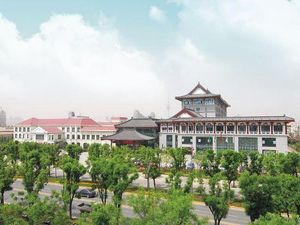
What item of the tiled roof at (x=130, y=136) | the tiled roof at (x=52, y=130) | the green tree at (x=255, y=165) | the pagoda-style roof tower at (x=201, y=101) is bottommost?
the green tree at (x=255, y=165)

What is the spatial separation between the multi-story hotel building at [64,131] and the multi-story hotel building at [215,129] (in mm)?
25050

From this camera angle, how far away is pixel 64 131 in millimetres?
108188

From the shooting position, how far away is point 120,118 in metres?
128

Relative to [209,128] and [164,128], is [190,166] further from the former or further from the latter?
[164,128]

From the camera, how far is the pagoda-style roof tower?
85062 millimetres

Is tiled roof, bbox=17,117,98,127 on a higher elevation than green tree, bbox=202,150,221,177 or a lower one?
higher

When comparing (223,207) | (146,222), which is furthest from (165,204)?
(223,207)

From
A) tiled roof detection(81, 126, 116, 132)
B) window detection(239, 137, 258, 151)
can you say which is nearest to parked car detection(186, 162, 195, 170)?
window detection(239, 137, 258, 151)

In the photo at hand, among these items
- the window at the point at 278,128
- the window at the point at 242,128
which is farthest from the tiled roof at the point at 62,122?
the window at the point at 278,128

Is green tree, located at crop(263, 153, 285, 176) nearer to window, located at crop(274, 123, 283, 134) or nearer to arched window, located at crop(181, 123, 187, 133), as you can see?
window, located at crop(274, 123, 283, 134)

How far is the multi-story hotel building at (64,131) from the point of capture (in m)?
101

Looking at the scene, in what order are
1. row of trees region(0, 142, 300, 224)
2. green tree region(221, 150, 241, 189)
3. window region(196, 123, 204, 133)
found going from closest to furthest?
row of trees region(0, 142, 300, 224) < green tree region(221, 150, 241, 189) < window region(196, 123, 204, 133)

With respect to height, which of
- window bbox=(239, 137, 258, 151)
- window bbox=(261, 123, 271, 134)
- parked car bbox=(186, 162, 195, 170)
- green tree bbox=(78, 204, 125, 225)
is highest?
window bbox=(261, 123, 271, 134)

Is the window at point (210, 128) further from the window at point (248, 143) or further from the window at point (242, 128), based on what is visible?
the window at point (248, 143)
